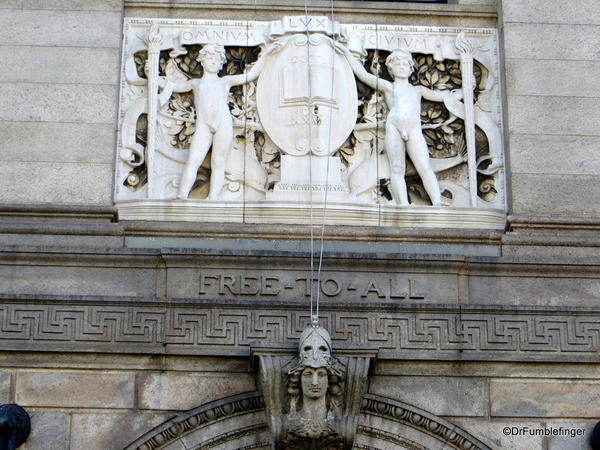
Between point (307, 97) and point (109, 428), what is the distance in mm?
4151

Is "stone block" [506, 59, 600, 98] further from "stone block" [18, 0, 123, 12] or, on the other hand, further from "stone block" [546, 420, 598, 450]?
"stone block" [18, 0, 123, 12]

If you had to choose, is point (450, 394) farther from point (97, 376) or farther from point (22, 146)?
point (22, 146)

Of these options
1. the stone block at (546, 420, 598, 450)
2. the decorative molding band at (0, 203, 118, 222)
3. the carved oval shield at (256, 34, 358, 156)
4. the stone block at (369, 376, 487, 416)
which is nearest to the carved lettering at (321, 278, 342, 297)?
the stone block at (369, 376, 487, 416)

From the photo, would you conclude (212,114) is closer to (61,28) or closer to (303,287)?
(61,28)

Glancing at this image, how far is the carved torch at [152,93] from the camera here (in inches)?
672

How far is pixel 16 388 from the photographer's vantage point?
15.7 m

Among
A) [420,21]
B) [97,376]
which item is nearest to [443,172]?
[420,21]

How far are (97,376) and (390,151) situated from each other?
156 inches

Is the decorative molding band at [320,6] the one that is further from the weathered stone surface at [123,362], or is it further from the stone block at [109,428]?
the stone block at [109,428]

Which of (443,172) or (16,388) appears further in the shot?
(443,172)

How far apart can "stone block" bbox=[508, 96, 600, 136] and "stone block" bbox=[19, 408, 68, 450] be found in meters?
5.67

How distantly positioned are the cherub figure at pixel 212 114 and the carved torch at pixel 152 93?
25 centimetres

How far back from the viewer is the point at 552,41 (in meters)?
17.7

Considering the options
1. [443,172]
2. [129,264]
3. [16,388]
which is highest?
[443,172]
